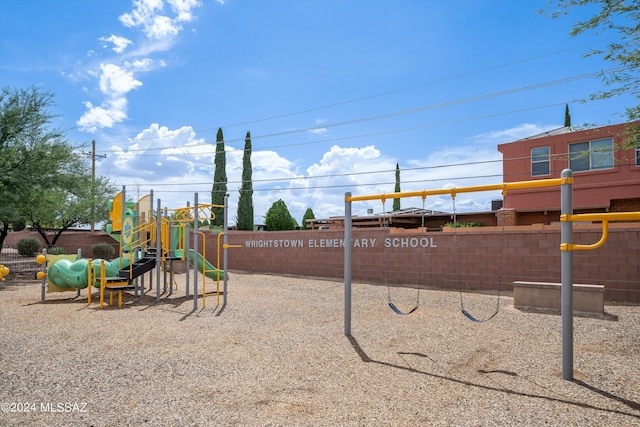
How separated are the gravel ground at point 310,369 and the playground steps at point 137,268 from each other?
48.6 inches

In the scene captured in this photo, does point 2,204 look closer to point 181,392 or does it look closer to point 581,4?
point 181,392

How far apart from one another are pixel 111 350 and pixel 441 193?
207 inches

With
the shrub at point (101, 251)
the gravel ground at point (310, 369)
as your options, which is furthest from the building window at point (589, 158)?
the shrub at point (101, 251)

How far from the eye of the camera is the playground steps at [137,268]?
407 inches

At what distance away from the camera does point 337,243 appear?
643 inches

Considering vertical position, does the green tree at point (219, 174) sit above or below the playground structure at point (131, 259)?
above

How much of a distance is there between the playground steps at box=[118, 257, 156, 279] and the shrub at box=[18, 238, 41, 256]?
24.9 meters

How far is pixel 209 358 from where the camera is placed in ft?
18.7

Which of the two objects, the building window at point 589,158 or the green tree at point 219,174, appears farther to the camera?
the green tree at point 219,174

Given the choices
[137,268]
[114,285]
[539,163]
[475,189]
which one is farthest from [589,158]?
[114,285]

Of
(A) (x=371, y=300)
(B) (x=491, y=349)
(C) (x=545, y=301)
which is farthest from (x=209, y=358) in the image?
(C) (x=545, y=301)

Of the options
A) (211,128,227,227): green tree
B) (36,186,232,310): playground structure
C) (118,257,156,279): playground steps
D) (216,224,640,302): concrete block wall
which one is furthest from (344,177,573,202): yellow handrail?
(211,128,227,227): green tree

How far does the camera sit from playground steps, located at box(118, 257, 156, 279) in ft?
34.0

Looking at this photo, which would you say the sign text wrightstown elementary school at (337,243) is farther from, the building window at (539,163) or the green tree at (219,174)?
the green tree at (219,174)
